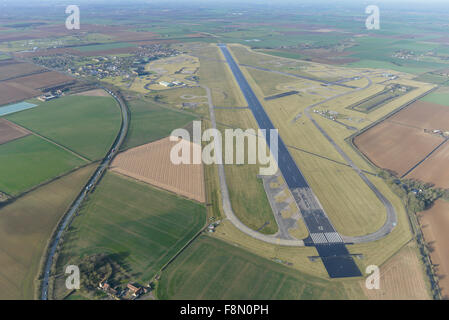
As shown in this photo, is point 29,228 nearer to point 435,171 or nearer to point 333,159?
point 333,159

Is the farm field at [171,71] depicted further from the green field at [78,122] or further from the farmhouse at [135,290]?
the farmhouse at [135,290]

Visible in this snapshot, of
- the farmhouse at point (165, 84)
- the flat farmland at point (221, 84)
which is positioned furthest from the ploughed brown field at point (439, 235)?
the farmhouse at point (165, 84)

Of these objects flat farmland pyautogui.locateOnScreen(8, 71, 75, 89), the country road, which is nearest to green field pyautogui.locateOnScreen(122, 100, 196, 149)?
the country road

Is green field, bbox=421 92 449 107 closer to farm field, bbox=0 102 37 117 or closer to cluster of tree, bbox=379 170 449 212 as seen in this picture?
cluster of tree, bbox=379 170 449 212

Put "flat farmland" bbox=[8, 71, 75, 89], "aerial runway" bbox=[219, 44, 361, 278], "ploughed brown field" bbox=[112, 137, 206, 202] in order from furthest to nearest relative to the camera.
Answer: "flat farmland" bbox=[8, 71, 75, 89], "ploughed brown field" bbox=[112, 137, 206, 202], "aerial runway" bbox=[219, 44, 361, 278]

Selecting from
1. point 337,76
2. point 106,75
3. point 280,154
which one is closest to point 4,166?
point 280,154

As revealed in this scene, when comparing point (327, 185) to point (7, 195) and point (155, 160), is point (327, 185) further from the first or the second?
point (7, 195)
